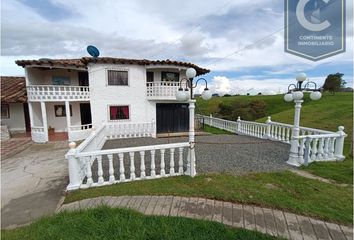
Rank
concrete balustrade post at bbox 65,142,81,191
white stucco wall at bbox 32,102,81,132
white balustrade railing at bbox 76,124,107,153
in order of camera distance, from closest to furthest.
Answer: concrete balustrade post at bbox 65,142,81,191
white balustrade railing at bbox 76,124,107,153
white stucco wall at bbox 32,102,81,132

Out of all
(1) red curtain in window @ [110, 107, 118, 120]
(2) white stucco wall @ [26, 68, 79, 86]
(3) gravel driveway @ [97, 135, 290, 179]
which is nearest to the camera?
(3) gravel driveway @ [97, 135, 290, 179]

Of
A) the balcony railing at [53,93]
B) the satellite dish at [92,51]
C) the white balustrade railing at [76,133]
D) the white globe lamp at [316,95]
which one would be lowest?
the white balustrade railing at [76,133]

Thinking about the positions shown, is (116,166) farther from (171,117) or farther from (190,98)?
(171,117)

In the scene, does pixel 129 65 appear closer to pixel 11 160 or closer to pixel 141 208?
pixel 11 160

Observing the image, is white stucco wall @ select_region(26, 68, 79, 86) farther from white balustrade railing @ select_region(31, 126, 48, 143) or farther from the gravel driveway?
the gravel driveway

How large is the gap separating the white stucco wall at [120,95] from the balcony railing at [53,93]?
1.12 meters

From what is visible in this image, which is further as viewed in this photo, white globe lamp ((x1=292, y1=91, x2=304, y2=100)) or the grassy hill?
white globe lamp ((x1=292, y1=91, x2=304, y2=100))

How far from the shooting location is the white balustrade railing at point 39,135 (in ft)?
38.4

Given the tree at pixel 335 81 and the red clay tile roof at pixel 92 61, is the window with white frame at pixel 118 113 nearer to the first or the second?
the red clay tile roof at pixel 92 61

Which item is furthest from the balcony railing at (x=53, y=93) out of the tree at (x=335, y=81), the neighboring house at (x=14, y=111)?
the tree at (x=335, y=81)

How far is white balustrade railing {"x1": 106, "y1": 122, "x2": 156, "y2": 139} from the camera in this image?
38.5 ft

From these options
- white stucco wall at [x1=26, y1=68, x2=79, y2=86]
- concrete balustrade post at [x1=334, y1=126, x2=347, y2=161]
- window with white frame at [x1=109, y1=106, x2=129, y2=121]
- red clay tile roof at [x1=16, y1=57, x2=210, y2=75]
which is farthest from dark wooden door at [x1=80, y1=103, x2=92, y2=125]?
concrete balustrade post at [x1=334, y1=126, x2=347, y2=161]

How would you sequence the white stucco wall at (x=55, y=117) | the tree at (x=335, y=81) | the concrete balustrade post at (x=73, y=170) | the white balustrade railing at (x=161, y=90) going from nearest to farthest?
the concrete balustrade post at (x=73, y=170) → the white balustrade railing at (x=161, y=90) → the white stucco wall at (x=55, y=117) → the tree at (x=335, y=81)

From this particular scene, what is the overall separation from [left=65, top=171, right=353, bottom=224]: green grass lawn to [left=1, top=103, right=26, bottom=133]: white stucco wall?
14555 mm
